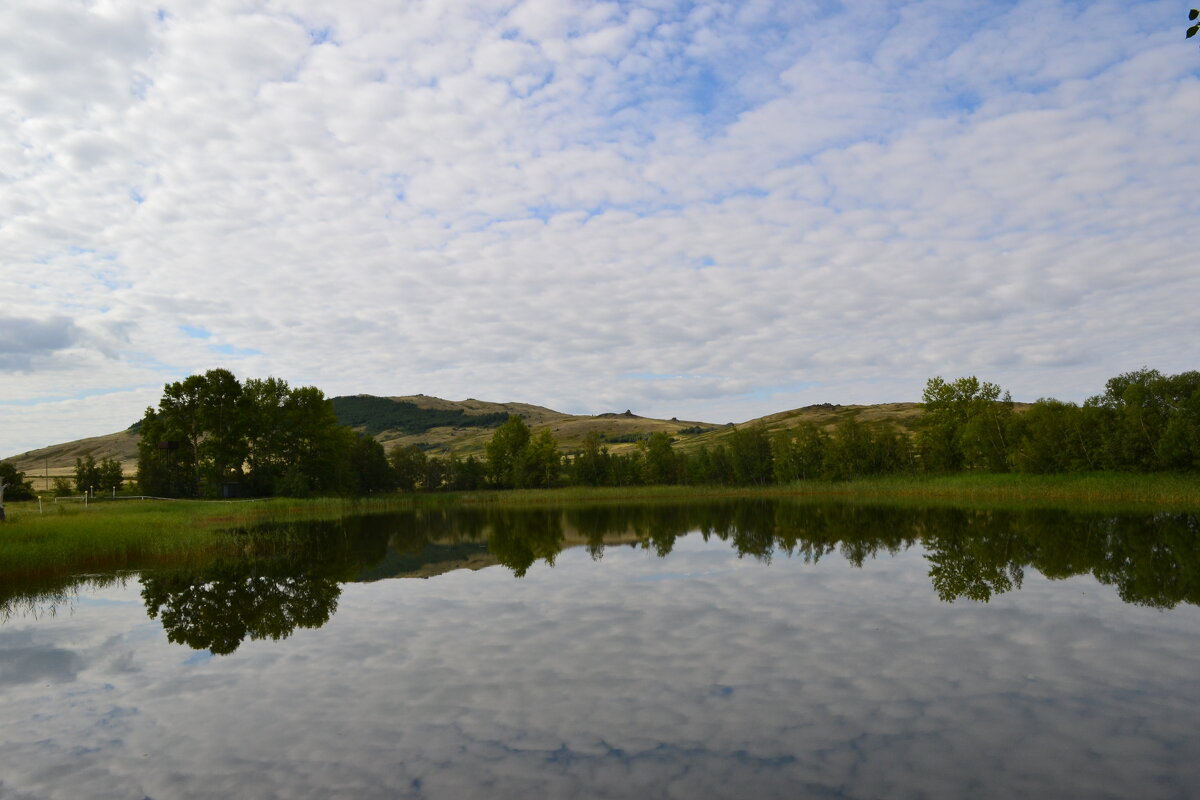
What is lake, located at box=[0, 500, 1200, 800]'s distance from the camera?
26.2 ft

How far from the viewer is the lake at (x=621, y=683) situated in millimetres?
7996

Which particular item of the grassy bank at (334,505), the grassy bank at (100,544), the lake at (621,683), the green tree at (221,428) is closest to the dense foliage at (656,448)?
the green tree at (221,428)

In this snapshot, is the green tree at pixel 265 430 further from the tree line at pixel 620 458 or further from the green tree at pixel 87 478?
the green tree at pixel 87 478

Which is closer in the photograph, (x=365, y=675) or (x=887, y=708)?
(x=887, y=708)

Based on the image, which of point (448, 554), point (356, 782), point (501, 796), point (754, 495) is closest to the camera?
point (501, 796)

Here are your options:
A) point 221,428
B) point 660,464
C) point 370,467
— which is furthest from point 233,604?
point 660,464

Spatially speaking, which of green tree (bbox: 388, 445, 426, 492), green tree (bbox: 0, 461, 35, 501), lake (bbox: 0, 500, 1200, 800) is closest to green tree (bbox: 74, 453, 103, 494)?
green tree (bbox: 0, 461, 35, 501)

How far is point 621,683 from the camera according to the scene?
11.3m

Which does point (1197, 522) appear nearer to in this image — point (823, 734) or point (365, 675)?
point (823, 734)

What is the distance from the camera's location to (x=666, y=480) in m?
109

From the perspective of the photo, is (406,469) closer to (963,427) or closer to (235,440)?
(235,440)

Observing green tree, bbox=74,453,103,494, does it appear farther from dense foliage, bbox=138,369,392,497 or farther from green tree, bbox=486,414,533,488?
green tree, bbox=486,414,533,488

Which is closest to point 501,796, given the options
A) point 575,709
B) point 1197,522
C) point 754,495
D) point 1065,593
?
point 575,709

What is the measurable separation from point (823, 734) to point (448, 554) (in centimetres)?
2556
